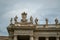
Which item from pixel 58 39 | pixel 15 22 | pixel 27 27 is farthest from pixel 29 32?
pixel 58 39

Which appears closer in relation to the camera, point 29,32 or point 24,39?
point 29,32

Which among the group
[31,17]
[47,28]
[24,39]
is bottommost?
[24,39]

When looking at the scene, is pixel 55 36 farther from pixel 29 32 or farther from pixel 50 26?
pixel 29 32

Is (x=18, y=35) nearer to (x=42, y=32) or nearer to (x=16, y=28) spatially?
(x=16, y=28)

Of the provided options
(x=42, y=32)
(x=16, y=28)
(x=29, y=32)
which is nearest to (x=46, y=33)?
(x=42, y=32)

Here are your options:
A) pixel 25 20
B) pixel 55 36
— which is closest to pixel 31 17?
pixel 25 20

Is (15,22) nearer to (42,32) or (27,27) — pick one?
(27,27)

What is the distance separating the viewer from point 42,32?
4700 centimetres

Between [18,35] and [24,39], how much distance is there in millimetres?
4349

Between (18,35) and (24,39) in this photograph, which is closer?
(18,35)

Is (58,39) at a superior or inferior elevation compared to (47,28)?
inferior

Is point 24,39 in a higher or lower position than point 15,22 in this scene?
lower

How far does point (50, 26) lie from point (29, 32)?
6.19 m

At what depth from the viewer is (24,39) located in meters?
49.1
